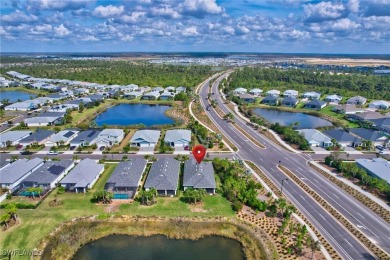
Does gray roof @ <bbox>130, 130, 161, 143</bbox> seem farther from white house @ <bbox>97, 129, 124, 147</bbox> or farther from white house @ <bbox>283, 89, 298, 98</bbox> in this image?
white house @ <bbox>283, 89, 298, 98</bbox>

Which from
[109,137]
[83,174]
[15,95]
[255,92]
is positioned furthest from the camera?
[15,95]

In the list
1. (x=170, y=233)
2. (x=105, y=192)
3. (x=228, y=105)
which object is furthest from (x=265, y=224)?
(x=228, y=105)

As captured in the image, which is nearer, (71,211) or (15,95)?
(71,211)

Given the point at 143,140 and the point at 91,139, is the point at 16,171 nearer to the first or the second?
the point at 91,139

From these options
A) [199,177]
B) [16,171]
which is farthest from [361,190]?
[16,171]

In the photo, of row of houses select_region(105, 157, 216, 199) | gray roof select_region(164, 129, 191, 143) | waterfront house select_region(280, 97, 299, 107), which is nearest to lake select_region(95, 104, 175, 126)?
gray roof select_region(164, 129, 191, 143)

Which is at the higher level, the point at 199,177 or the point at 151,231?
the point at 199,177
